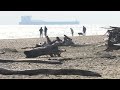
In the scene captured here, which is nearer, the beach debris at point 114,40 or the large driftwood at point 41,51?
the large driftwood at point 41,51

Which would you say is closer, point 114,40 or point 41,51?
point 41,51

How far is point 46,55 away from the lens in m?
18.1

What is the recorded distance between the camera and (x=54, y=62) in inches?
550

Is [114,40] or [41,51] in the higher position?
[114,40]

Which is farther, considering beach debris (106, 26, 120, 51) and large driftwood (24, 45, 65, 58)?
beach debris (106, 26, 120, 51)
